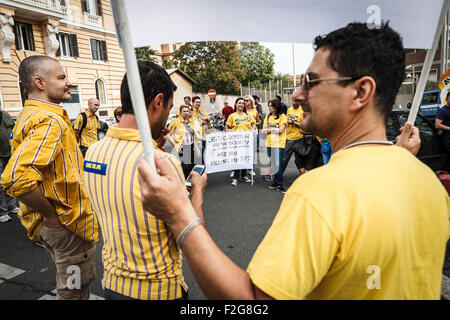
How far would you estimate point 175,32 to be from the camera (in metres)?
0.98

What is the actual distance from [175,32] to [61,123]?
4.42 feet

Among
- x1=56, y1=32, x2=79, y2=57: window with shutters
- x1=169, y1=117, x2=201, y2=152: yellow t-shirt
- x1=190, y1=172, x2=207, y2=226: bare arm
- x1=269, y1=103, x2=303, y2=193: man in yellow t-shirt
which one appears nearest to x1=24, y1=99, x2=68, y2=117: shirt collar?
x1=190, y1=172, x2=207, y2=226: bare arm

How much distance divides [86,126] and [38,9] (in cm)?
1298

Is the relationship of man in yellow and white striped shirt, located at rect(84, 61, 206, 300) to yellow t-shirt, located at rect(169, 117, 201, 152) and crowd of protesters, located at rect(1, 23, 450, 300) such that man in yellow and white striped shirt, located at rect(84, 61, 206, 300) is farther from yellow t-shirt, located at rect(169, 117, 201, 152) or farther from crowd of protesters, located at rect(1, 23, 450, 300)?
yellow t-shirt, located at rect(169, 117, 201, 152)

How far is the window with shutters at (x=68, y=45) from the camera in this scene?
1769 centimetres

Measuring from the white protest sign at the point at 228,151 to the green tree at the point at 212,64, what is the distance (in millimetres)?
25486

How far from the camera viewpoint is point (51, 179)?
1.87 meters

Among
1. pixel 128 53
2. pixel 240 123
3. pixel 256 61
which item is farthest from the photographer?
pixel 256 61

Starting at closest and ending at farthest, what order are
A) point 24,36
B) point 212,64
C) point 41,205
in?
point 41,205
point 24,36
point 212,64

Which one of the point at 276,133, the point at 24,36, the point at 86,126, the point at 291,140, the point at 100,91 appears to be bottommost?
the point at 291,140

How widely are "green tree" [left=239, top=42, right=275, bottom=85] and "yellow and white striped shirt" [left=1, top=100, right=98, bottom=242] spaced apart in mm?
48047

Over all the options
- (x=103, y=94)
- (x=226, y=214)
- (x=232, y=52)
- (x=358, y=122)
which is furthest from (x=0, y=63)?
(x=232, y=52)

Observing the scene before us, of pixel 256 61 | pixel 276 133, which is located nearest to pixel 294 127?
pixel 276 133

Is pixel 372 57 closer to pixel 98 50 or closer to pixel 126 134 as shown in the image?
pixel 126 134
